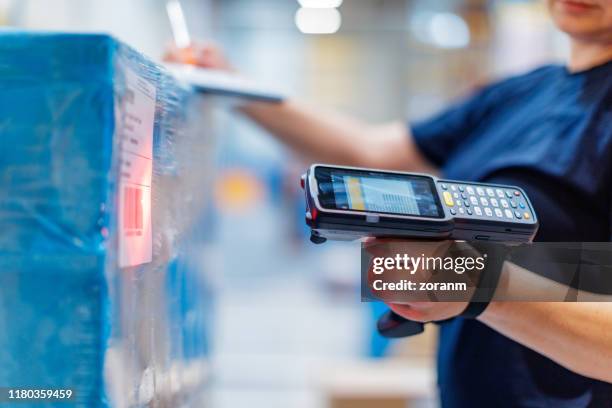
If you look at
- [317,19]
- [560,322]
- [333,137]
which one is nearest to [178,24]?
[333,137]

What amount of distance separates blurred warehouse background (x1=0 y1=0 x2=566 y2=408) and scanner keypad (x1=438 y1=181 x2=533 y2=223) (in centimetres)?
200

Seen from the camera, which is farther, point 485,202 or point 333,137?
point 333,137

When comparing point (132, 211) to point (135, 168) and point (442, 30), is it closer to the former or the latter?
point (135, 168)

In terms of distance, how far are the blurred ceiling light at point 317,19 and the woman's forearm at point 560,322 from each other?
3747mm

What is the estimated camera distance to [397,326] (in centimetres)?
67

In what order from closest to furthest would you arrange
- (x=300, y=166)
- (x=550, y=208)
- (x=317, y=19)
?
(x=550, y=208) → (x=300, y=166) → (x=317, y=19)

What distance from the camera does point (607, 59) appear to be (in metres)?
0.85

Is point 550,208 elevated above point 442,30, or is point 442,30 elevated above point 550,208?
point 442,30

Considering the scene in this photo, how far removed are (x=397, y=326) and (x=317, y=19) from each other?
12.4 ft

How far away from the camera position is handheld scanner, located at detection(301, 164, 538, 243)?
0.54 metres

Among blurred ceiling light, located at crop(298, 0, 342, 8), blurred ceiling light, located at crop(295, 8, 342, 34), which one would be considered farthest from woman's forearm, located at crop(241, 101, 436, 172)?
blurred ceiling light, located at crop(295, 8, 342, 34)

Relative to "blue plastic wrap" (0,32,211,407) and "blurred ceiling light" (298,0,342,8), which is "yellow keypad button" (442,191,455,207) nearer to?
"blue plastic wrap" (0,32,211,407)

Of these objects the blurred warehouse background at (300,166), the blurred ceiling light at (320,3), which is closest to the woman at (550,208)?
the blurred warehouse background at (300,166)

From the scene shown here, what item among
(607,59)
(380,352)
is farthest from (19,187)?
(380,352)
